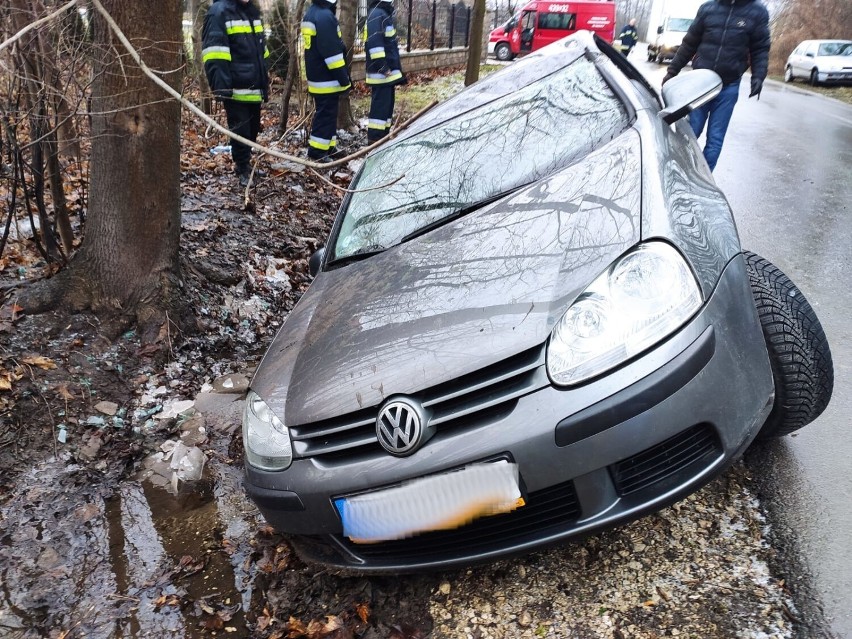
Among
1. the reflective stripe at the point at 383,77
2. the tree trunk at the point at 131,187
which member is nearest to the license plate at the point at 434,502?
the tree trunk at the point at 131,187

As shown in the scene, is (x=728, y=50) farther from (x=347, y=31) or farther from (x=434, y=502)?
(x=347, y=31)

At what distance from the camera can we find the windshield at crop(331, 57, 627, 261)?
102 inches

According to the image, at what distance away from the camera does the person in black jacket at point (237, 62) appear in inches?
228

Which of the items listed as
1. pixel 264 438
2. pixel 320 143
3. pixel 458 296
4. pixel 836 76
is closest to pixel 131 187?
pixel 264 438

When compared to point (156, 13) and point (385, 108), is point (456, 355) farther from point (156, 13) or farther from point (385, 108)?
point (385, 108)

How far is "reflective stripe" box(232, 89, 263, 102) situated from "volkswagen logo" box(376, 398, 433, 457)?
5.24m

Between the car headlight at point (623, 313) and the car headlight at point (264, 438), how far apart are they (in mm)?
874

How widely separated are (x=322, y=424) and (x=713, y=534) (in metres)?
1.39

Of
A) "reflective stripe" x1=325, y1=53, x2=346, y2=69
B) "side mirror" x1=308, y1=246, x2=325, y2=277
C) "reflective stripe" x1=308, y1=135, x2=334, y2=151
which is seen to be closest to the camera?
"side mirror" x1=308, y1=246, x2=325, y2=277

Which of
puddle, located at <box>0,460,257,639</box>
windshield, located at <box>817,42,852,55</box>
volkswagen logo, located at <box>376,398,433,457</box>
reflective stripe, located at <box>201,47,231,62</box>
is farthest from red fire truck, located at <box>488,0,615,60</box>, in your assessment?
volkswagen logo, located at <box>376,398,433,457</box>

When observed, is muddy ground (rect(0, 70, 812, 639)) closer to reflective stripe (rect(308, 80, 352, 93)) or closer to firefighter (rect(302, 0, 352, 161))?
firefighter (rect(302, 0, 352, 161))

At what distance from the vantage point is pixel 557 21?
24.7 metres

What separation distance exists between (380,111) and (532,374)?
21.3 feet

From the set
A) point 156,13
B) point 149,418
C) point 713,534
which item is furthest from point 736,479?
point 156,13
